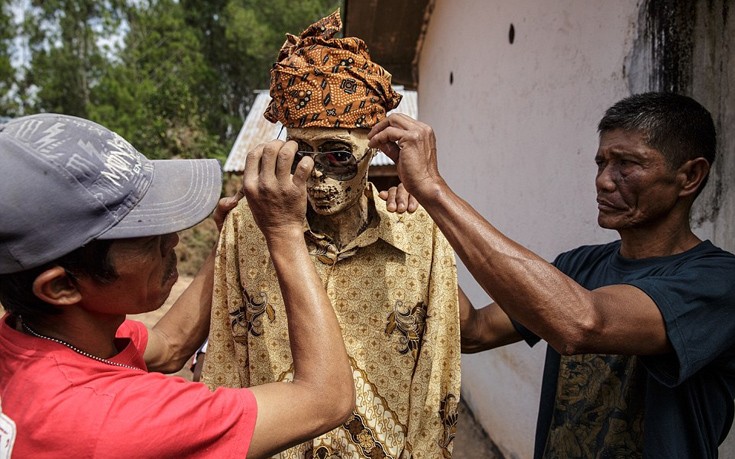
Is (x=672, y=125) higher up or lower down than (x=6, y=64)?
lower down

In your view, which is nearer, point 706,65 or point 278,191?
point 278,191

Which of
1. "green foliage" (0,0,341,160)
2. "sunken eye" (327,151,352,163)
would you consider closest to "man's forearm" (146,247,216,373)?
"sunken eye" (327,151,352,163)

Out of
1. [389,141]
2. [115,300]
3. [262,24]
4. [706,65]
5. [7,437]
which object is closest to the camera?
[7,437]

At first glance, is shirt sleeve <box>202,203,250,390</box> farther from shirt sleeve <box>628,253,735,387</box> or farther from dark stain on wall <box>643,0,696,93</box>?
dark stain on wall <box>643,0,696,93</box>

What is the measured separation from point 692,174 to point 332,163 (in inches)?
44.0

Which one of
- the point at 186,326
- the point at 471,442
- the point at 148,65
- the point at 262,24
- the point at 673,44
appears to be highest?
the point at 262,24

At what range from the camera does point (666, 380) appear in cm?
163

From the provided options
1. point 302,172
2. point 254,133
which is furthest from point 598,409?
point 254,133

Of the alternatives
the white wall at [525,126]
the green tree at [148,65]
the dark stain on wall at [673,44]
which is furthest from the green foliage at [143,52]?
the dark stain on wall at [673,44]

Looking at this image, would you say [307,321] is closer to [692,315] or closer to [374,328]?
[374,328]

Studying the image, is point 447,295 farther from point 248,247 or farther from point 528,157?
point 528,157

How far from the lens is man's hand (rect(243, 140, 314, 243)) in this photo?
140 centimetres

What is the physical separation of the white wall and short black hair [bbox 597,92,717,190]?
0.95 m

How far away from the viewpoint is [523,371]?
4.32m
